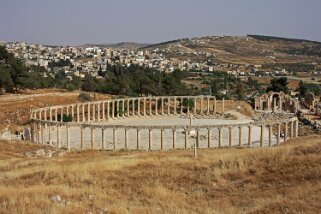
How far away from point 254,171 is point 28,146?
25434mm

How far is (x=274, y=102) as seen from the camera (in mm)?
91000

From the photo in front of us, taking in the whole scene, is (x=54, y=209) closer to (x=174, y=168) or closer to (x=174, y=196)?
(x=174, y=196)

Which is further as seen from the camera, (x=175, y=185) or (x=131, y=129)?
(x=131, y=129)

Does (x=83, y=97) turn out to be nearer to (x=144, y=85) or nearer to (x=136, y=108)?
(x=136, y=108)

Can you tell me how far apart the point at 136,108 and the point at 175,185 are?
220 ft

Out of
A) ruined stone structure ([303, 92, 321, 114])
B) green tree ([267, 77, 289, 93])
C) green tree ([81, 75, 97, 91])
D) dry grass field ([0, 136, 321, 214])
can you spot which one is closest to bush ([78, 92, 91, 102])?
green tree ([81, 75, 97, 91])

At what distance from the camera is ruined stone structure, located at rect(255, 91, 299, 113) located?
298 ft

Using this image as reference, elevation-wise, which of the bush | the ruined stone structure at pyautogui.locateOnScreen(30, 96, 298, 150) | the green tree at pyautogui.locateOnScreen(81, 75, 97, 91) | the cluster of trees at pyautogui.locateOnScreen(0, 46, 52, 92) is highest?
the cluster of trees at pyautogui.locateOnScreen(0, 46, 52, 92)

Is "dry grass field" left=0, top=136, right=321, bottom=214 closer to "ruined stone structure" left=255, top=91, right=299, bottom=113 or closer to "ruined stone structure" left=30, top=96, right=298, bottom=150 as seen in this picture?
"ruined stone structure" left=30, top=96, right=298, bottom=150

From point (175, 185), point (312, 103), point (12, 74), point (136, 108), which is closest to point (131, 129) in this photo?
point (136, 108)

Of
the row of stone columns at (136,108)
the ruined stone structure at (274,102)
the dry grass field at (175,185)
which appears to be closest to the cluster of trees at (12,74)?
the row of stone columns at (136,108)

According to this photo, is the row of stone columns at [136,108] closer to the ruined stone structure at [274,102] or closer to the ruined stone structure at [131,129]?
the ruined stone structure at [131,129]

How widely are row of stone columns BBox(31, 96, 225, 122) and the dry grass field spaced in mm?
47671

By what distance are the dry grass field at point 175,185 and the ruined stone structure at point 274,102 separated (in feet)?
211
